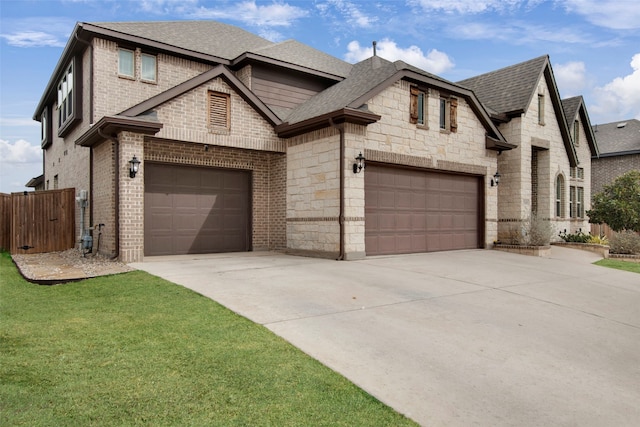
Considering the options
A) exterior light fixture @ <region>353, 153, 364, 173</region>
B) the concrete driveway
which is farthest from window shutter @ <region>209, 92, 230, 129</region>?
the concrete driveway

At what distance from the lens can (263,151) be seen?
45.9 ft

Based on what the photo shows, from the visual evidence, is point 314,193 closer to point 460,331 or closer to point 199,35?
point 460,331

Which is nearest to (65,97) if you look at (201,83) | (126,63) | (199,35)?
(126,63)

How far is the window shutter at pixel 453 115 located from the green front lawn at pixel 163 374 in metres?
11.1

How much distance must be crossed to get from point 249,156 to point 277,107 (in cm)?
247

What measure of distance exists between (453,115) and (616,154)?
59.9ft

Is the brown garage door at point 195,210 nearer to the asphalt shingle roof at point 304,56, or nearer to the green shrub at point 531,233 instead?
the asphalt shingle roof at point 304,56

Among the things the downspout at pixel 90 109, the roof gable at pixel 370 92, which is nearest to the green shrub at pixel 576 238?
the roof gable at pixel 370 92

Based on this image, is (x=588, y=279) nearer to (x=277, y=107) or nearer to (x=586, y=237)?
(x=586, y=237)

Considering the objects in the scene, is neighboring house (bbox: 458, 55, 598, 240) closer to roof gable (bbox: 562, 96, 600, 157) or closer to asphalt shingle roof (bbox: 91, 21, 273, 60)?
roof gable (bbox: 562, 96, 600, 157)

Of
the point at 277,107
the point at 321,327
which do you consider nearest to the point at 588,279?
the point at 321,327

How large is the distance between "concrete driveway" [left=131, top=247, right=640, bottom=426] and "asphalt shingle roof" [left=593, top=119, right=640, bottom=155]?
20797 millimetres

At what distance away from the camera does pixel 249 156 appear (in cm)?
1423

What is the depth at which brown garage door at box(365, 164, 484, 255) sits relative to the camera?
1288 centimetres
